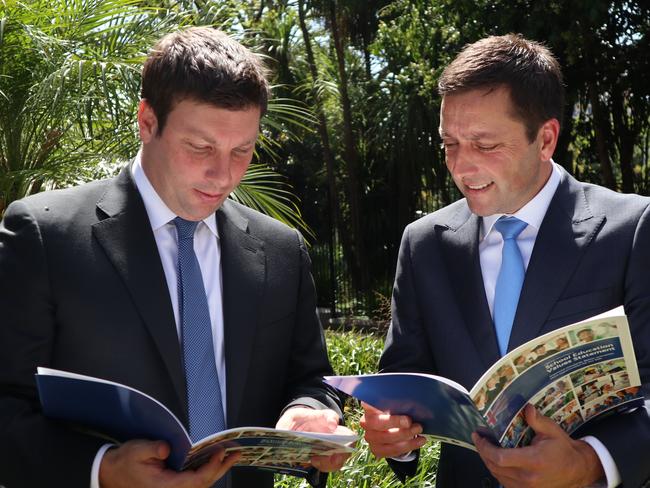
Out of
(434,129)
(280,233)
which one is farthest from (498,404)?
(434,129)

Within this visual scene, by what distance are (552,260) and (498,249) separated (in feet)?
0.61

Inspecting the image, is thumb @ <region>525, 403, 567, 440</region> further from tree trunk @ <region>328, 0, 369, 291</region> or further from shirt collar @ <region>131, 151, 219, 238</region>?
tree trunk @ <region>328, 0, 369, 291</region>

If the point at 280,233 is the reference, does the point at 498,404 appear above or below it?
below

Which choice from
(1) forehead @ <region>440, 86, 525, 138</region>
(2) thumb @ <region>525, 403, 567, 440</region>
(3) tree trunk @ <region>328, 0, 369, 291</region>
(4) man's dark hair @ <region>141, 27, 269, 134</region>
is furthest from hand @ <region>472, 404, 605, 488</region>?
(3) tree trunk @ <region>328, 0, 369, 291</region>

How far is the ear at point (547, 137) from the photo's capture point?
8.81ft

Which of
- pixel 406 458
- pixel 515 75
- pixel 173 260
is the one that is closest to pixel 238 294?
pixel 173 260

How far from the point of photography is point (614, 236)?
8.30 feet

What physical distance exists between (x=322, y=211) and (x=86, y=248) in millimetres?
15041

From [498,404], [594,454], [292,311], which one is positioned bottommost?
[594,454]

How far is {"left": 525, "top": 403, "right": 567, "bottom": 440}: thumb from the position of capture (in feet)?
7.12

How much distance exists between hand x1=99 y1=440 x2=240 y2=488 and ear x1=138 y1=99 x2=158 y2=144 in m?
0.84

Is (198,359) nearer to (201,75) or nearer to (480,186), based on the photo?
(201,75)

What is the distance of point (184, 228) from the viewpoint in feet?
8.08

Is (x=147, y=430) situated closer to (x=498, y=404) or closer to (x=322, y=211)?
(x=498, y=404)
